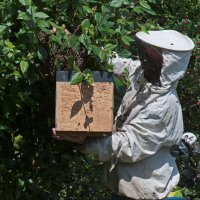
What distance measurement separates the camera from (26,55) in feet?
11.7

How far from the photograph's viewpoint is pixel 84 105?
355cm

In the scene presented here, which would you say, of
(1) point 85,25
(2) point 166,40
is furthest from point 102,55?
(2) point 166,40

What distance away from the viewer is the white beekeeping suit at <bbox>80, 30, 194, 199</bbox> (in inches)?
152

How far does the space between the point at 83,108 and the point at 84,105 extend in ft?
0.05

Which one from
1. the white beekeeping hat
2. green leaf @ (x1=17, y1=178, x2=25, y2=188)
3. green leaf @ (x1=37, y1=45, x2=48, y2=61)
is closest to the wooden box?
green leaf @ (x1=37, y1=45, x2=48, y2=61)

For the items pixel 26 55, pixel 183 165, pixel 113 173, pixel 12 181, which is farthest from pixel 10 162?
pixel 183 165

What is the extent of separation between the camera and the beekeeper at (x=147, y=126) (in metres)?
3.86

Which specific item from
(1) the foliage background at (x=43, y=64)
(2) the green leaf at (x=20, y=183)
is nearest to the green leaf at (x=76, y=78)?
(1) the foliage background at (x=43, y=64)

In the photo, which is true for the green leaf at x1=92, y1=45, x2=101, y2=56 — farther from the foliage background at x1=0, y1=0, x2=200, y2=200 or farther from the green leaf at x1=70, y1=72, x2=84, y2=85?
the green leaf at x1=70, y1=72, x2=84, y2=85

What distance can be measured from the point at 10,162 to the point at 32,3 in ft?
3.54

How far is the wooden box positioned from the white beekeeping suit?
212 millimetres

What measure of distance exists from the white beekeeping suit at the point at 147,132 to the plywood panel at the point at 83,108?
213 mm

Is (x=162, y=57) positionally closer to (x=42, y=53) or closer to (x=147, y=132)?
(x=147, y=132)

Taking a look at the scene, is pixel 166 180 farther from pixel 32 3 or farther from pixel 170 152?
pixel 32 3
